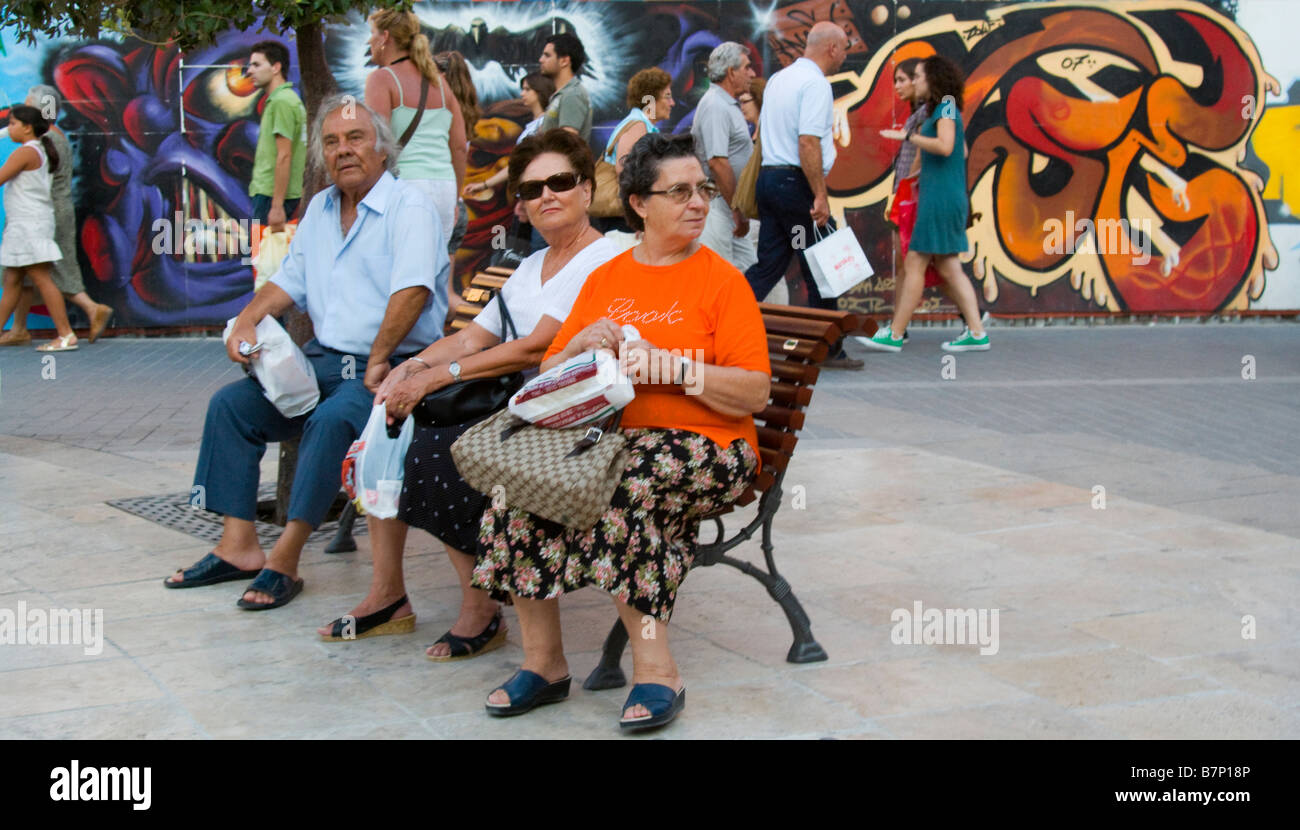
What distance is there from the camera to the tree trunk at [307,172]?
19.3 ft

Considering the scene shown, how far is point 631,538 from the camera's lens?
3748 mm

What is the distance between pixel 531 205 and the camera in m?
4.46

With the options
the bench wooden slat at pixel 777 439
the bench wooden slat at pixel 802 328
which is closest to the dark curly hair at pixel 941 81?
the bench wooden slat at pixel 802 328

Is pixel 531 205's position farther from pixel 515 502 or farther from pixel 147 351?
pixel 147 351

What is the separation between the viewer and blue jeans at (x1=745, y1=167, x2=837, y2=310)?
9.66 metres

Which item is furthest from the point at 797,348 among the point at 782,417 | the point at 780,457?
the point at 780,457

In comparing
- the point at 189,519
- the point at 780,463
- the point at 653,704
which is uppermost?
the point at 780,463

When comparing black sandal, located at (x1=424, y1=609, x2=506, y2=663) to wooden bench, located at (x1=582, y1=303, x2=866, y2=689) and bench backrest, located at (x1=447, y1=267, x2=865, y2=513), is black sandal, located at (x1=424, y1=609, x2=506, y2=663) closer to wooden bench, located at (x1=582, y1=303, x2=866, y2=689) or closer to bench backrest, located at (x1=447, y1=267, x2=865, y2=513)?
wooden bench, located at (x1=582, y1=303, x2=866, y2=689)

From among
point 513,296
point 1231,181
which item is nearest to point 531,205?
point 513,296

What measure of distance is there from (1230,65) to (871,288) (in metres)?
3.76

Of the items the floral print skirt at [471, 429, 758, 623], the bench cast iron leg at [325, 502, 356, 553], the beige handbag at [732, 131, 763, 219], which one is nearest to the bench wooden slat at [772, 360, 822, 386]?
the floral print skirt at [471, 429, 758, 623]

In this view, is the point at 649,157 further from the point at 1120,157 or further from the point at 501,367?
the point at 1120,157

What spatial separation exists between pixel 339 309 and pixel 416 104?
2.67m

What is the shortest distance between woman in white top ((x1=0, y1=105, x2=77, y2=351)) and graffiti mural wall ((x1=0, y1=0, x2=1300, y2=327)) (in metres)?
0.46
